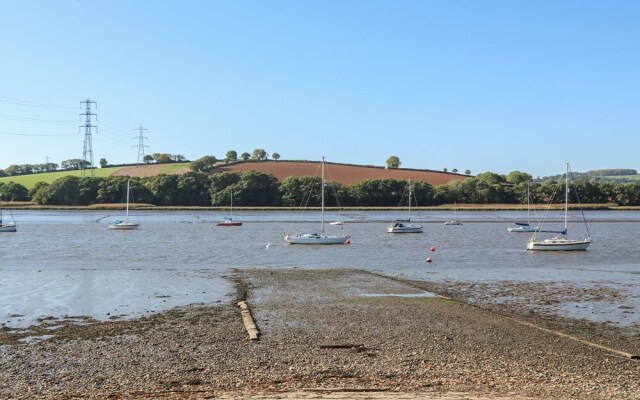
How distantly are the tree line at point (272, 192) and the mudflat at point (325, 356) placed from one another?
151m

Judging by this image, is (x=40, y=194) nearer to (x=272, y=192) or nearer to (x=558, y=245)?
(x=272, y=192)

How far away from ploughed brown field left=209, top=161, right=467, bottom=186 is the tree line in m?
4.68

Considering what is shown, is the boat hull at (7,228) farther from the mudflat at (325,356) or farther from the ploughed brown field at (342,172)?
the ploughed brown field at (342,172)

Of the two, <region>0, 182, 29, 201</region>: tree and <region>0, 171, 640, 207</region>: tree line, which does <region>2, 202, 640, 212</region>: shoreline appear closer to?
<region>0, 171, 640, 207</region>: tree line

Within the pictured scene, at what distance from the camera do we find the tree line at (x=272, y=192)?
579 feet

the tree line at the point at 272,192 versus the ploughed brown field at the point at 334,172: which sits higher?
the ploughed brown field at the point at 334,172

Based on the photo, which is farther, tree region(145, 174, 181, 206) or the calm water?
tree region(145, 174, 181, 206)

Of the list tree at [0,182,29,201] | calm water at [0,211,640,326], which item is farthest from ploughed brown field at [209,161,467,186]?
calm water at [0,211,640,326]

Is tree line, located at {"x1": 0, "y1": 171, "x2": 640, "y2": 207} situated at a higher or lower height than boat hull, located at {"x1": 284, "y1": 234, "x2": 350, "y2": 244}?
higher

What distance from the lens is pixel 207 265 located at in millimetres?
45938

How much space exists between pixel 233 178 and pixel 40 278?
14700 centimetres

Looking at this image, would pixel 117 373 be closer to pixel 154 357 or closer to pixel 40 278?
pixel 154 357

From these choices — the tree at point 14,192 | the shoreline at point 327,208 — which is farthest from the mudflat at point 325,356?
the tree at point 14,192

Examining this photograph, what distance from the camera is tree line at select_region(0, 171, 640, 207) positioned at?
176500 millimetres
